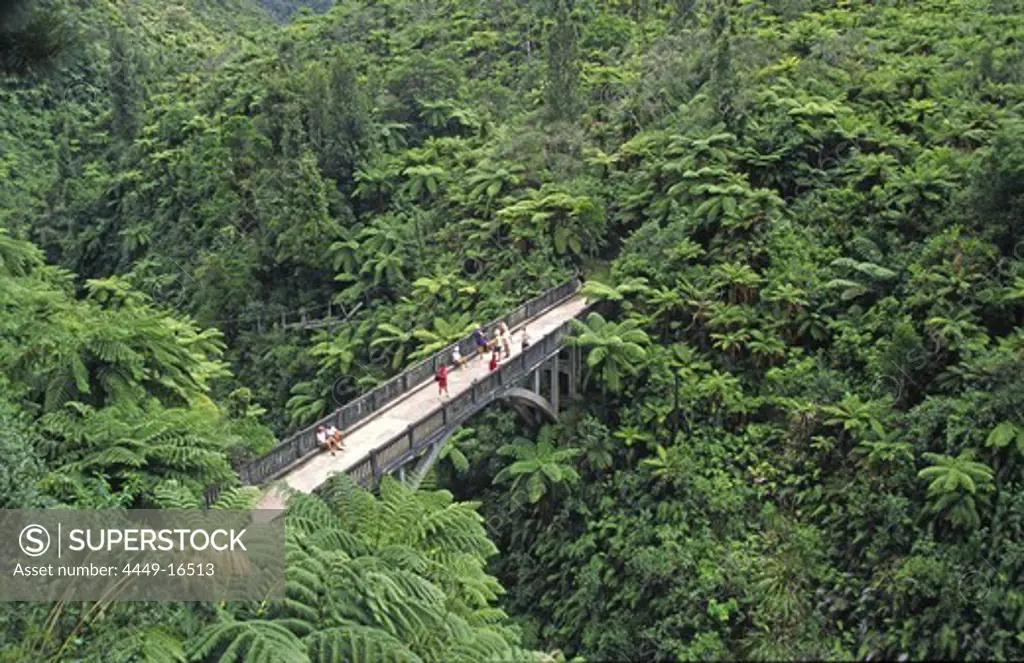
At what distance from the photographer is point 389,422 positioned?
17.4m

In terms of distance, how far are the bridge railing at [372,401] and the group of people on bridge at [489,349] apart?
29 cm

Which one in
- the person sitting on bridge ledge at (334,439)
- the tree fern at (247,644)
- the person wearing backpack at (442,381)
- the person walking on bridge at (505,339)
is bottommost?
the person walking on bridge at (505,339)

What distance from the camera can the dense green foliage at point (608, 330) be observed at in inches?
433

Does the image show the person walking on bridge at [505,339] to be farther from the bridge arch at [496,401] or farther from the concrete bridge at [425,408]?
the bridge arch at [496,401]

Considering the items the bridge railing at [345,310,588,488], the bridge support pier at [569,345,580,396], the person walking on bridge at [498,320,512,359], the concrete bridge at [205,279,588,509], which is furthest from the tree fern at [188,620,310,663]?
the bridge support pier at [569,345,580,396]

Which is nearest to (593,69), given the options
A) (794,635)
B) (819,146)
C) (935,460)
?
(819,146)

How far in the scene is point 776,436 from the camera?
19.4 m

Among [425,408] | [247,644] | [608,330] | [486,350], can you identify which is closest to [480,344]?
[486,350]

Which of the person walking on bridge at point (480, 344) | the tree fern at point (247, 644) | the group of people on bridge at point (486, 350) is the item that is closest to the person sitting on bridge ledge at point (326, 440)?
the group of people on bridge at point (486, 350)

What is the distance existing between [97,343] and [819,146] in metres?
20.6

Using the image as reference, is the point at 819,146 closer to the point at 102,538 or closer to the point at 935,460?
the point at 935,460

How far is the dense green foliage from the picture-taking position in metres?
11.0

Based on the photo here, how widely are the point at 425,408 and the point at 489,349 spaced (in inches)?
150

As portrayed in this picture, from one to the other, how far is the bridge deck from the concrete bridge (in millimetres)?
19
